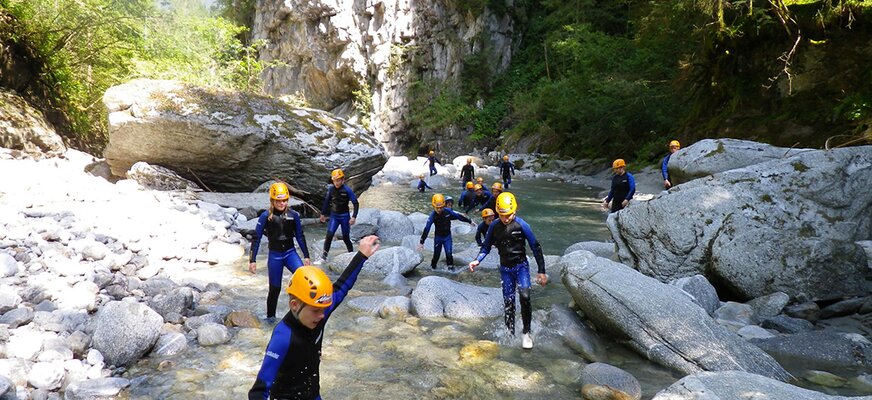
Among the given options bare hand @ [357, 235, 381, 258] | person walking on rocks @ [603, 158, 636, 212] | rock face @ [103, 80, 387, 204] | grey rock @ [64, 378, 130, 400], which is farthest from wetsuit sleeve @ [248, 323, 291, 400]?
rock face @ [103, 80, 387, 204]

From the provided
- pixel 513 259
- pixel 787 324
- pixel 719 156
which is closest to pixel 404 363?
pixel 513 259

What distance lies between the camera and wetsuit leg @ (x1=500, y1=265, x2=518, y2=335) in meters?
5.94

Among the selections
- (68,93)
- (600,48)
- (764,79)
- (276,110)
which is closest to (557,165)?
(600,48)

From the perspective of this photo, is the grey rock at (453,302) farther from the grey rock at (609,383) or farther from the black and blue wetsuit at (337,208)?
the black and blue wetsuit at (337,208)

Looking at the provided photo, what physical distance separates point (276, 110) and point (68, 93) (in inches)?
351

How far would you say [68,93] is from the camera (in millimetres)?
15992

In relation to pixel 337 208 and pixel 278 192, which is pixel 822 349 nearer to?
pixel 278 192

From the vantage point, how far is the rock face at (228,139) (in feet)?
39.1

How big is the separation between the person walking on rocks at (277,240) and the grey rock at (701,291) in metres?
5.56

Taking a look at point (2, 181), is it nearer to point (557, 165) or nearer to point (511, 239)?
point (511, 239)

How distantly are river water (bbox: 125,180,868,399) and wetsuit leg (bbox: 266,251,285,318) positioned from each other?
300mm

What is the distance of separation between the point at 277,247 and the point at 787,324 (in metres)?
6.94

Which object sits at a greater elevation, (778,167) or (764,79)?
(764,79)

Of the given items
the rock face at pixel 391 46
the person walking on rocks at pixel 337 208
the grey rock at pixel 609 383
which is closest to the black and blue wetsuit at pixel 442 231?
the person walking on rocks at pixel 337 208
